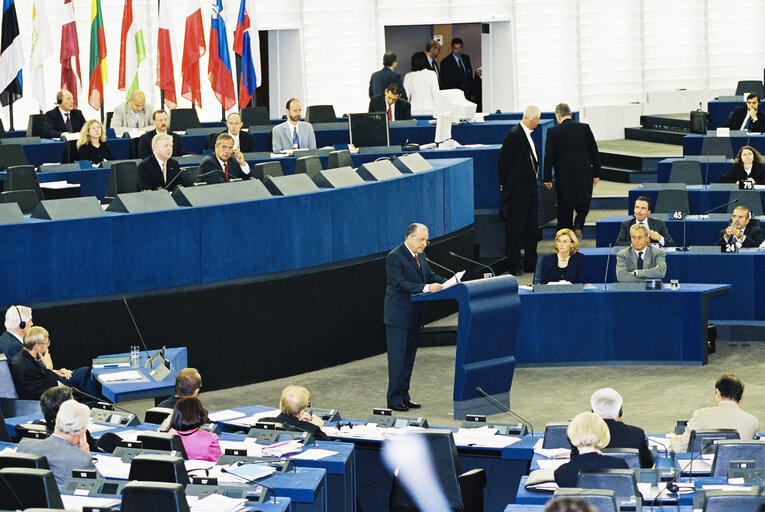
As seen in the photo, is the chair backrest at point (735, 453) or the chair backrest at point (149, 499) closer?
the chair backrest at point (149, 499)

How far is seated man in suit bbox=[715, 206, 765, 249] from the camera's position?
1246 cm

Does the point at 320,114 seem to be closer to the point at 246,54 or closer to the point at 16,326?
the point at 246,54

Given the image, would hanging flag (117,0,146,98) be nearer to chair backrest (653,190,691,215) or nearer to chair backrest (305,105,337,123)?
chair backrest (305,105,337,123)

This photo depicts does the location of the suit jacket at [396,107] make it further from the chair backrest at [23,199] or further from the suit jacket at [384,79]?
the chair backrest at [23,199]

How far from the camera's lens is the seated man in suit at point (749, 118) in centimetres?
1680

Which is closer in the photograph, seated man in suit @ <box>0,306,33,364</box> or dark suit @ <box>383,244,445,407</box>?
seated man in suit @ <box>0,306,33,364</box>

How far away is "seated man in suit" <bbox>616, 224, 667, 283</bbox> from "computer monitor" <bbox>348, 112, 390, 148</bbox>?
4.24 m

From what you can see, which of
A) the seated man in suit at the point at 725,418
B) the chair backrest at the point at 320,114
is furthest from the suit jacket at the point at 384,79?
the seated man in suit at the point at 725,418

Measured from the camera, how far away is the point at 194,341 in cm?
1084

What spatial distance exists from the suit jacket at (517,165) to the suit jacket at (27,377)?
6584 mm

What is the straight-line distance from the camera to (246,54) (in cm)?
1803

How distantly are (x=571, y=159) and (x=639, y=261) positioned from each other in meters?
3.12

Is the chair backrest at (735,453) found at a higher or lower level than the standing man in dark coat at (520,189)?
lower

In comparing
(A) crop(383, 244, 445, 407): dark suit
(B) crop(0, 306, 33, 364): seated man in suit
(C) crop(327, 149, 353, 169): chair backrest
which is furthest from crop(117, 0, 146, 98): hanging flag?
(B) crop(0, 306, 33, 364): seated man in suit
